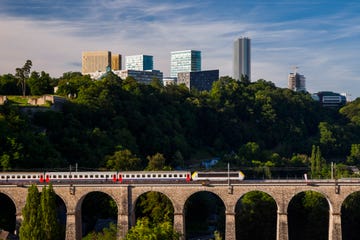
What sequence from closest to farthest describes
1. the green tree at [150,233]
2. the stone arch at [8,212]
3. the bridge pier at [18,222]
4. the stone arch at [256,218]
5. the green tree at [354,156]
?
the green tree at [150,233] < the bridge pier at [18,222] < the stone arch at [8,212] < the stone arch at [256,218] < the green tree at [354,156]

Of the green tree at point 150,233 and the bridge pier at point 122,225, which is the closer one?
the green tree at point 150,233

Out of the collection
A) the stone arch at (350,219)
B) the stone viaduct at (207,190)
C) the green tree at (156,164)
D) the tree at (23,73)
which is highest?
the tree at (23,73)

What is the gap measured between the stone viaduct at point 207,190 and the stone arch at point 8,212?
5856 millimetres

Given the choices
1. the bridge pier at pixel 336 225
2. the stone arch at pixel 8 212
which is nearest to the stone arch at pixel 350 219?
the bridge pier at pixel 336 225

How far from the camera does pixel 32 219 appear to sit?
5856 centimetres

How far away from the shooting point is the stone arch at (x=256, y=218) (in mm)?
75250

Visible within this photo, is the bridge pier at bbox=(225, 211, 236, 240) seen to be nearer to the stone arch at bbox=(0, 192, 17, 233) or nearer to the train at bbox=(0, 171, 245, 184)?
the train at bbox=(0, 171, 245, 184)

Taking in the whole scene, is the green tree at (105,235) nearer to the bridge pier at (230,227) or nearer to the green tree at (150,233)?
the green tree at (150,233)

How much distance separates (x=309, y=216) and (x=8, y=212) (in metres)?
35.7

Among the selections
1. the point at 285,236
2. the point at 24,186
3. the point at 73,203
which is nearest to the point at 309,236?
the point at 285,236

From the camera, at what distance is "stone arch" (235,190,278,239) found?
75250 mm

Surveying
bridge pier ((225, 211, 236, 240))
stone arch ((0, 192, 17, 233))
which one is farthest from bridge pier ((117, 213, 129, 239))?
stone arch ((0, 192, 17, 233))

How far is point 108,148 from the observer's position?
9606 centimetres

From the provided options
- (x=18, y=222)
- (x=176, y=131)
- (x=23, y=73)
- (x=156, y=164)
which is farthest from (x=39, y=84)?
(x=18, y=222)
